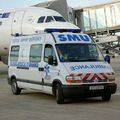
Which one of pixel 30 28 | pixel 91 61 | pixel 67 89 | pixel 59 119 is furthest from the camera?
pixel 30 28

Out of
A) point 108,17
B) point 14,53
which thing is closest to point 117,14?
point 108,17

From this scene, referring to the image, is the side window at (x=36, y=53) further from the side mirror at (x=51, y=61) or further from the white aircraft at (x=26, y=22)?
the white aircraft at (x=26, y=22)

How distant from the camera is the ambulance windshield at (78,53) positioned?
1402 centimetres

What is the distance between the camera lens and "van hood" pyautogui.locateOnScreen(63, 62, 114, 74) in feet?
43.6

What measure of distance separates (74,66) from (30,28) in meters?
12.0

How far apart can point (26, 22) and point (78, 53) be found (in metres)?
11.6

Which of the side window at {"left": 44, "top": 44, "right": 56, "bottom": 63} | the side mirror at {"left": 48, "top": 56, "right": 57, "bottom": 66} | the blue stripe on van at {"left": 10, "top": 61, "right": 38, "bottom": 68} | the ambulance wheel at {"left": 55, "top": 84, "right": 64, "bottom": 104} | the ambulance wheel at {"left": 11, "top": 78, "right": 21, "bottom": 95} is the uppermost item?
the side window at {"left": 44, "top": 44, "right": 56, "bottom": 63}

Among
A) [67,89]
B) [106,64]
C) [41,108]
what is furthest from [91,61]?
[41,108]

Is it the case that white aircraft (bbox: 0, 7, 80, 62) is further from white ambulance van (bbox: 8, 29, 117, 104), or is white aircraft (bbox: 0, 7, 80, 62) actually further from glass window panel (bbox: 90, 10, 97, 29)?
glass window panel (bbox: 90, 10, 97, 29)

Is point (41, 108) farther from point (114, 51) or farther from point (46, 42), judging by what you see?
point (114, 51)

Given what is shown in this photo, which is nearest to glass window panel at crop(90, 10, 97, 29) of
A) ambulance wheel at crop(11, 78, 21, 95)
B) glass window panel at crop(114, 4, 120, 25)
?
glass window panel at crop(114, 4, 120, 25)

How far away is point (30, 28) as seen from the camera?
2516 centimetres

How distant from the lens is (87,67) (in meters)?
13.5

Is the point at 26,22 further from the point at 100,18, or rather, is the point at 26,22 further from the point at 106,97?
the point at 100,18
